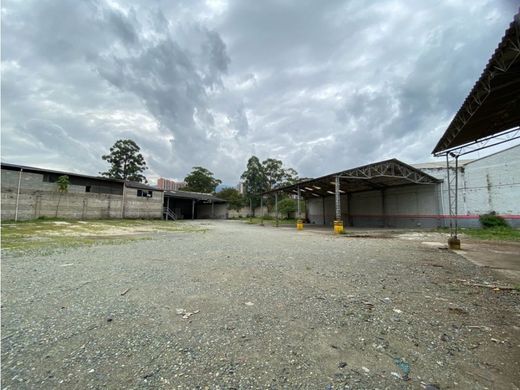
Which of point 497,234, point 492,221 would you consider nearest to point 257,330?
point 497,234

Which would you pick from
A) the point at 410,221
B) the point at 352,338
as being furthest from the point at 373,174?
the point at 352,338

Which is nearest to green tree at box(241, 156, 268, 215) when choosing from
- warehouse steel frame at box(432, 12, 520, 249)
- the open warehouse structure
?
the open warehouse structure

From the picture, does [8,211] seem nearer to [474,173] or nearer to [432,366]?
[432,366]

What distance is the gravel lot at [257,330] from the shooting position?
6.37 ft

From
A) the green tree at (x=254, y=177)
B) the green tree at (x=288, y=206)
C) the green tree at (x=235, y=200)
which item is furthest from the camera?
the green tree at (x=254, y=177)

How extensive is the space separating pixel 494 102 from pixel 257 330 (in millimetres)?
8012

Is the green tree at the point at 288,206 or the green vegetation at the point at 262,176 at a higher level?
the green vegetation at the point at 262,176

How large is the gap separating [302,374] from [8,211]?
84.5 feet

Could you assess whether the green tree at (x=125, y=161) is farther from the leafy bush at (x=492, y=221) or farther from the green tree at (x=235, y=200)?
the leafy bush at (x=492, y=221)

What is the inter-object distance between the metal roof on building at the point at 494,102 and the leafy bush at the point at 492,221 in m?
10.2

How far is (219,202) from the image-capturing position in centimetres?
4312

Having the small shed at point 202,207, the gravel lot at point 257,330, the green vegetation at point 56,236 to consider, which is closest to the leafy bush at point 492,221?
→ the gravel lot at point 257,330

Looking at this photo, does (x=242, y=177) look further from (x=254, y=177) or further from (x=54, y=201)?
(x=54, y=201)

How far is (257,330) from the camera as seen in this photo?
8.79 feet
